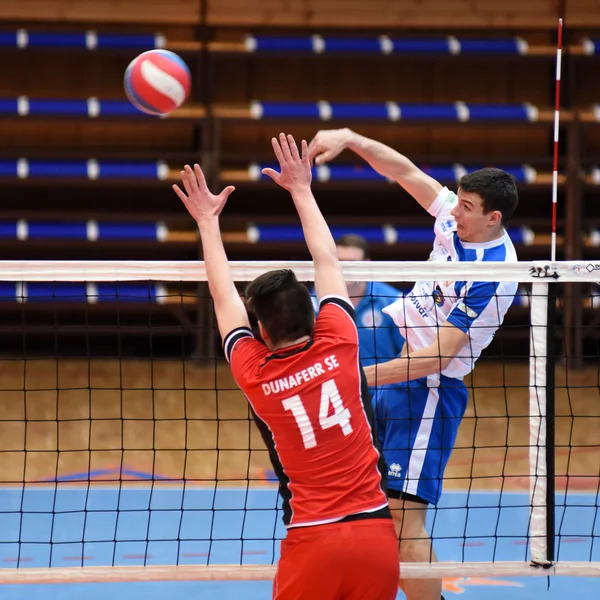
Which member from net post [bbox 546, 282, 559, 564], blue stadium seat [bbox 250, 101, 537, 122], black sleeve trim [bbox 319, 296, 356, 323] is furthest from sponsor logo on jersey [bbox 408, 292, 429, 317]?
blue stadium seat [bbox 250, 101, 537, 122]

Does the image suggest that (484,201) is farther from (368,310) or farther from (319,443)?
(368,310)

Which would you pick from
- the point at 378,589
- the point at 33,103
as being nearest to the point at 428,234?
the point at 33,103

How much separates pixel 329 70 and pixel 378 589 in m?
9.30

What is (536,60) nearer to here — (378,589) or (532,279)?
(532,279)

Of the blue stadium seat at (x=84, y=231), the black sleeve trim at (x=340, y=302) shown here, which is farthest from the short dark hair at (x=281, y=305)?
the blue stadium seat at (x=84, y=231)

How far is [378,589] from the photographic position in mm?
2990

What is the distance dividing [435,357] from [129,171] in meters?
7.32

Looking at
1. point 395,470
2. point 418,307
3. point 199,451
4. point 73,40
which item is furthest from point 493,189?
point 73,40

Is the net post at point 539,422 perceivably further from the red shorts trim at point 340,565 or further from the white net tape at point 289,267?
the red shorts trim at point 340,565

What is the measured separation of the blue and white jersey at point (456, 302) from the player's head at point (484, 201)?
5.0 inches

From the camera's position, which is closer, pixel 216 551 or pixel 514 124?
pixel 216 551

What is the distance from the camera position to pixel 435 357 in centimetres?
407

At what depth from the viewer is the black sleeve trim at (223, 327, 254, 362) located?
3.23 m

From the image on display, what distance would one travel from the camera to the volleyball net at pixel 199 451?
13.4ft
